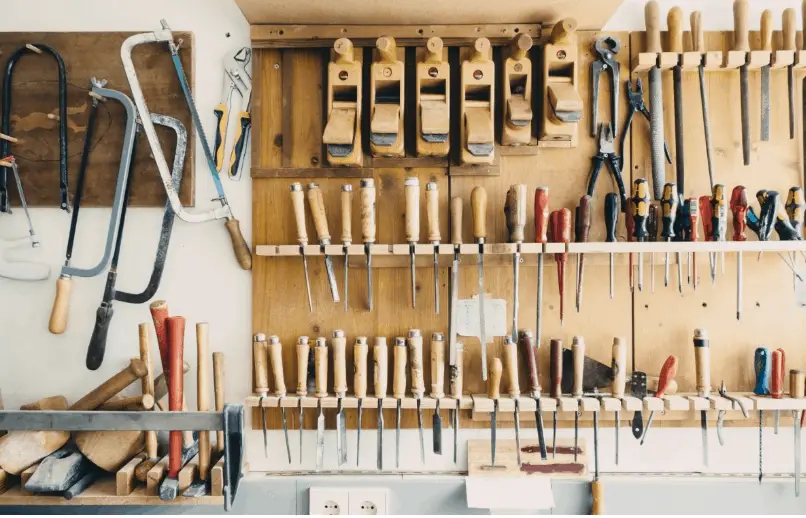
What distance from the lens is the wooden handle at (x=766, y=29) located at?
73.0 inches

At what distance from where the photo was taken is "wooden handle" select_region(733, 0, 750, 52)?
186 cm

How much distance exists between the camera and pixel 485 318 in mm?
1936

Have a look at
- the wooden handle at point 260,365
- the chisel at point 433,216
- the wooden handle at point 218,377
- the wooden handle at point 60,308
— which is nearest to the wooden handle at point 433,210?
the chisel at point 433,216

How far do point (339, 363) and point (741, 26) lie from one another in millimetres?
1746

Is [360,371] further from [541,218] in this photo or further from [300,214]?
[541,218]

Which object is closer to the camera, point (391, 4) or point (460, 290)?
point (391, 4)

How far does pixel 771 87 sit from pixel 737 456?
129cm

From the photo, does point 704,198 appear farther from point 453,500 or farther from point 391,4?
point 453,500

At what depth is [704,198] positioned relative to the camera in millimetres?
1826

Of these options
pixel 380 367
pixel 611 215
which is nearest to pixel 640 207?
pixel 611 215

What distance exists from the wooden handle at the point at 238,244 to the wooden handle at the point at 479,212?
0.78 metres

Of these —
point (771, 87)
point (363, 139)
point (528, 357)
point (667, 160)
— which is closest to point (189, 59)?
point (363, 139)

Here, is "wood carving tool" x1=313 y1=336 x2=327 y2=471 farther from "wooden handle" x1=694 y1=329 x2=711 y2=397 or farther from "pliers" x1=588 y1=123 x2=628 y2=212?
"wooden handle" x1=694 y1=329 x2=711 y2=397

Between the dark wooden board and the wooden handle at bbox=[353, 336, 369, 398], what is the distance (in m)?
0.80
